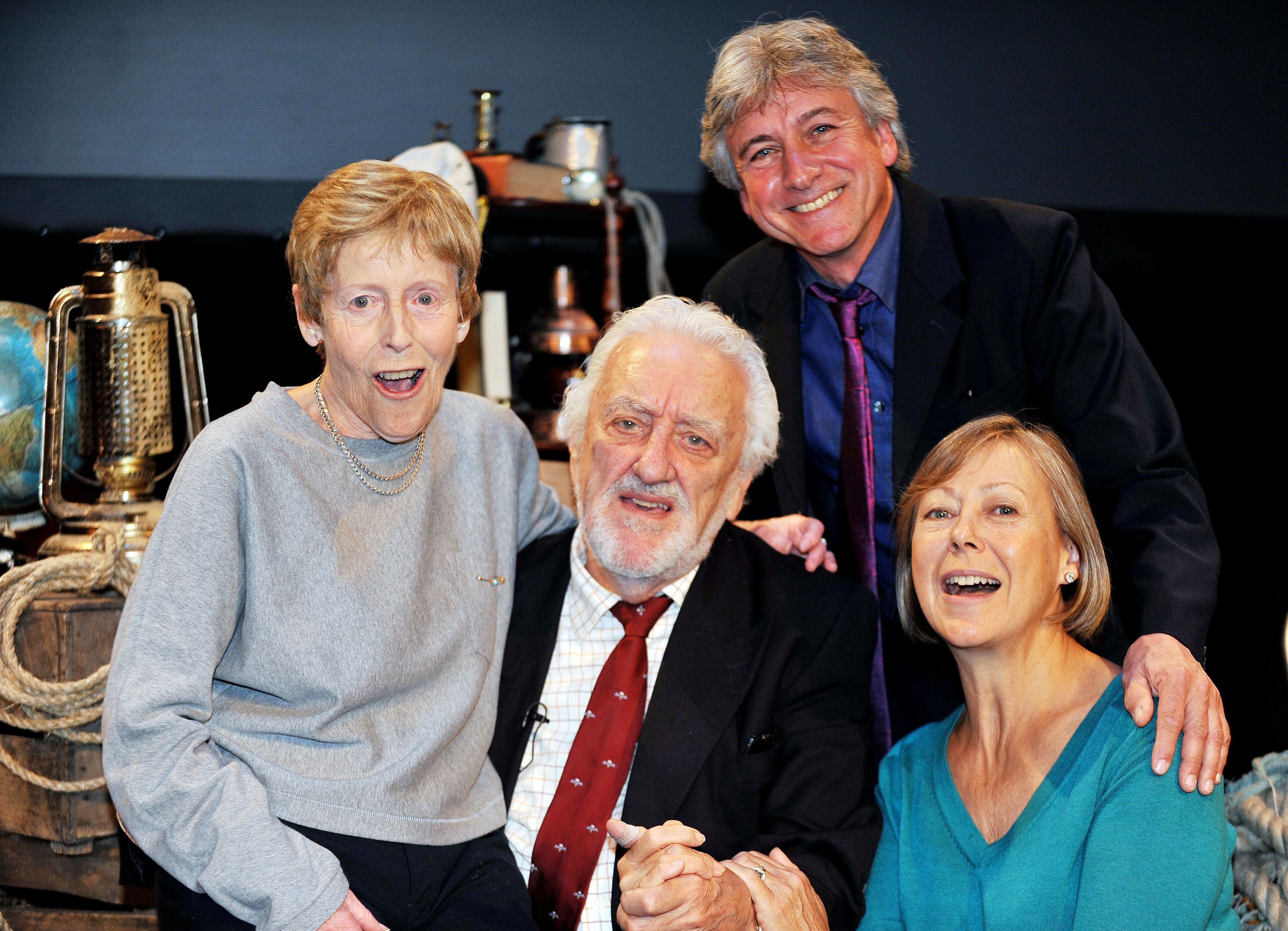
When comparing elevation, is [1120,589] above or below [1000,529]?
below

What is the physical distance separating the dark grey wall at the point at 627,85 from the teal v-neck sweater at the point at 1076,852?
306 cm

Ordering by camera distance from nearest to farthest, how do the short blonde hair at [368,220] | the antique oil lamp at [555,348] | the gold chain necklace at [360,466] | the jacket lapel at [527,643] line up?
the short blonde hair at [368,220] < the gold chain necklace at [360,466] < the jacket lapel at [527,643] < the antique oil lamp at [555,348]

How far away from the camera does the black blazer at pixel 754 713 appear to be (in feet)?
6.67

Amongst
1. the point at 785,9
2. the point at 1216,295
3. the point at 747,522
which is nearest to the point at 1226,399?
the point at 1216,295

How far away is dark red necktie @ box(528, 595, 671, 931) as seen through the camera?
2029mm

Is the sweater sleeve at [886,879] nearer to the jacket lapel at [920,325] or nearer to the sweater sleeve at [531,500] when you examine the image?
the jacket lapel at [920,325]

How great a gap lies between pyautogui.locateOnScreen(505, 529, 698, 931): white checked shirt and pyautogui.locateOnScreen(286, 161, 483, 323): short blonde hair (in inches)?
27.7

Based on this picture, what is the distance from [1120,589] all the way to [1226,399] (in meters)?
2.98

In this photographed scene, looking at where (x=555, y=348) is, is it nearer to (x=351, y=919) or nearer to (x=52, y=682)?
(x=52, y=682)

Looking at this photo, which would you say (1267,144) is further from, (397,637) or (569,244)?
(397,637)

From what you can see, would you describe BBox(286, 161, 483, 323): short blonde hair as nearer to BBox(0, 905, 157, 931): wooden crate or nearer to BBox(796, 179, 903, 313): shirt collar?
BBox(796, 179, 903, 313): shirt collar

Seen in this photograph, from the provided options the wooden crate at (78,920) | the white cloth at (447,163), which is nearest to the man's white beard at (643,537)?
Answer: the wooden crate at (78,920)

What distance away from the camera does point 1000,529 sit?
1980 mm

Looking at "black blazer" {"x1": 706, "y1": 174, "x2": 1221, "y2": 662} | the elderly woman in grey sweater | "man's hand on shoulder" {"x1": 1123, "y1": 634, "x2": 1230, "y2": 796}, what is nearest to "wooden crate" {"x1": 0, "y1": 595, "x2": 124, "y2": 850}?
the elderly woman in grey sweater
